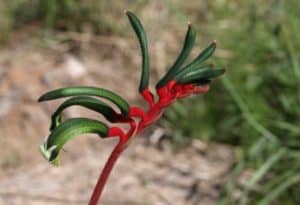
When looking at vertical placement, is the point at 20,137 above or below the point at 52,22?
below

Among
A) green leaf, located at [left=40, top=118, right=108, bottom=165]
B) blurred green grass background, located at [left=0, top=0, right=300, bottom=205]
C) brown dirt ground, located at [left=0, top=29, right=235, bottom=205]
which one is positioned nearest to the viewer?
green leaf, located at [left=40, top=118, right=108, bottom=165]

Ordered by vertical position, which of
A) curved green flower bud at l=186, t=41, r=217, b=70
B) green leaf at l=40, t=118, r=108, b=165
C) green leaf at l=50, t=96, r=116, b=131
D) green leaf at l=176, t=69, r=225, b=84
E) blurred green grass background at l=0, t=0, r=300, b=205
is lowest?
green leaf at l=40, t=118, r=108, b=165

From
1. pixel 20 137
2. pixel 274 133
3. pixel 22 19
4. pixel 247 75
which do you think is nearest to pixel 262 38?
pixel 247 75

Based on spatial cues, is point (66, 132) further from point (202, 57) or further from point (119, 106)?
point (202, 57)

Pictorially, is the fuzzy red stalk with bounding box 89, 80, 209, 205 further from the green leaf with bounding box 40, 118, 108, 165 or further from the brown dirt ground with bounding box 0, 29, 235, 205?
the brown dirt ground with bounding box 0, 29, 235, 205

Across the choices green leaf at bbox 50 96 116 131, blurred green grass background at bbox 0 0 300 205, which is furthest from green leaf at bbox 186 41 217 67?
blurred green grass background at bbox 0 0 300 205

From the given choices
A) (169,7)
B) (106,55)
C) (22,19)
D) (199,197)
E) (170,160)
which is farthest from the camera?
(22,19)

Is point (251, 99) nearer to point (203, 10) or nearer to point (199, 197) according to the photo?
point (199, 197)
